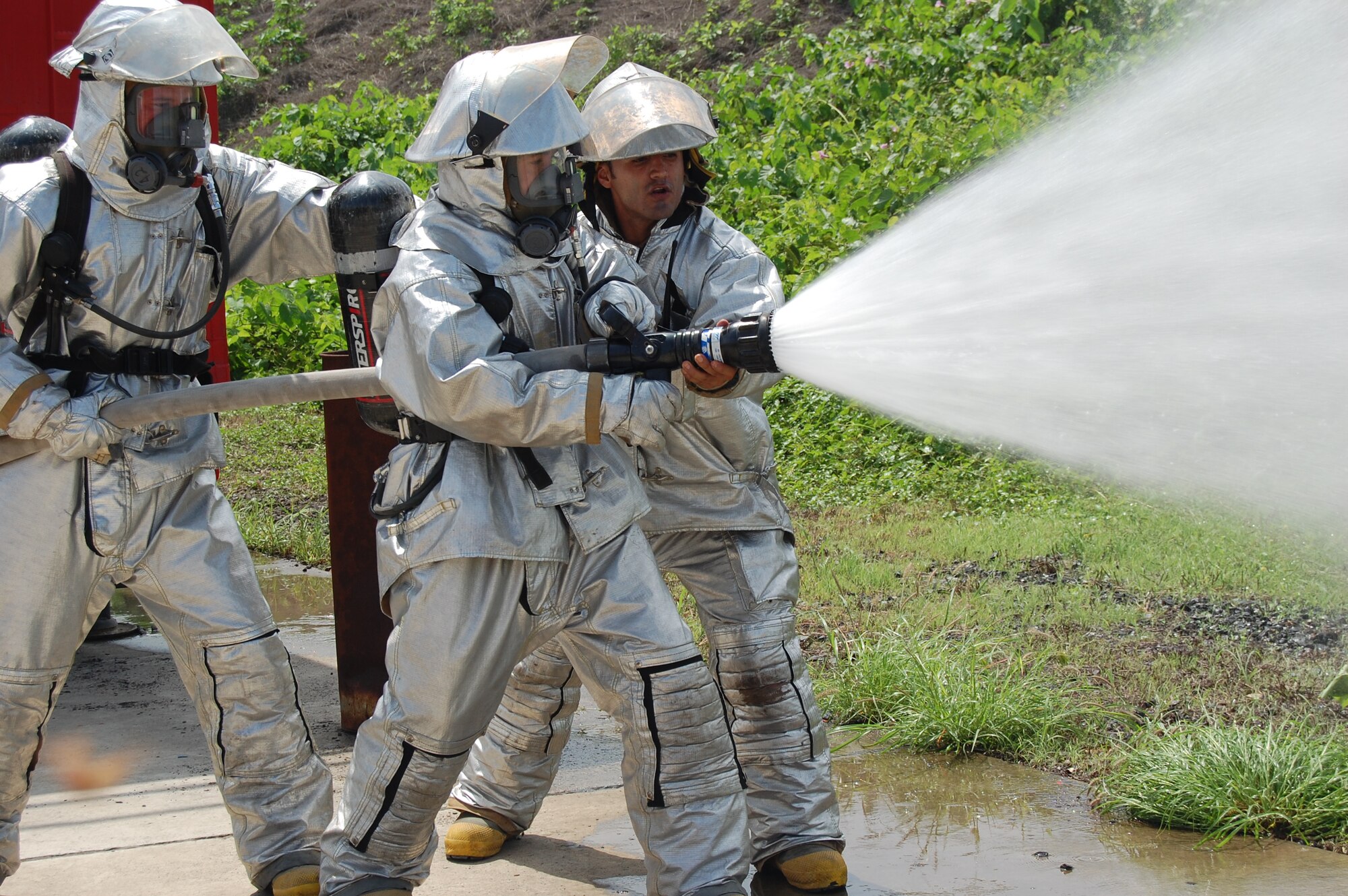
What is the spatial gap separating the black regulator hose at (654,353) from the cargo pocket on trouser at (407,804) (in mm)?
899

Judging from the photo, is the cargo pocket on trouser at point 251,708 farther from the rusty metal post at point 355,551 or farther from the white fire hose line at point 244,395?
the rusty metal post at point 355,551

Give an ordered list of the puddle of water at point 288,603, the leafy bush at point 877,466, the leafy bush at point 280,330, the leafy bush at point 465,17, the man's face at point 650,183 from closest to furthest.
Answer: the man's face at point 650,183 → the puddle of water at point 288,603 → the leafy bush at point 877,466 → the leafy bush at point 280,330 → the leafy bush at point 465,17

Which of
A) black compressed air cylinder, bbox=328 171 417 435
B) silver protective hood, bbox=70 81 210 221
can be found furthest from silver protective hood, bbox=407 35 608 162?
silver protective hood, bbox=70 81 210 221

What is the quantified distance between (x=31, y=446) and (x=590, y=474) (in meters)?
1.42

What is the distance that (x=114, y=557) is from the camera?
3.47m

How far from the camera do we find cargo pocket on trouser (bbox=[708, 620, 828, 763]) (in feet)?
11.6

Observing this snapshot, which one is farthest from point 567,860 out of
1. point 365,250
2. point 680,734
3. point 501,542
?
point 365,250

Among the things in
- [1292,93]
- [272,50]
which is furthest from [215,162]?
[272,50]

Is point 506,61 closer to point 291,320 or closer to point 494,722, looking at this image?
point 494,722

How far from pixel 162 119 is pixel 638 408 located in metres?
1.48

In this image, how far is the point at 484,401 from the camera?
9.70 ft

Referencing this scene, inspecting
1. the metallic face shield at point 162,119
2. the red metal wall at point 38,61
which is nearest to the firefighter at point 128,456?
the metallic face shield at point 162,119

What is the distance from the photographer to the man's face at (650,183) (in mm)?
3715

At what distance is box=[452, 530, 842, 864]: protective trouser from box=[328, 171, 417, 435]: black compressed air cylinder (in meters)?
0.81
